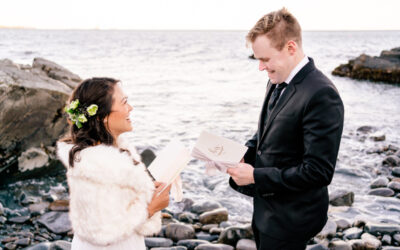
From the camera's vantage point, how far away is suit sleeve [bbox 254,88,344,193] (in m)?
2.14

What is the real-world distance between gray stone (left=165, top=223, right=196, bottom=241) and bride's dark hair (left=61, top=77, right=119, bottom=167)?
122 inches

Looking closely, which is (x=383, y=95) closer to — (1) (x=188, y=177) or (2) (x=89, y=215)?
(1) (x=188, y=177)

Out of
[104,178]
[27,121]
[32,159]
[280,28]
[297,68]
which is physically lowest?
[32,159]

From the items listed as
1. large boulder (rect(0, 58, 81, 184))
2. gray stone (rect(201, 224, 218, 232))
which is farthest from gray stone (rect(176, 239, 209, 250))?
large boulder (rect(0, 58, 81, 184))

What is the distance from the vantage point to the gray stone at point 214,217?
18.9 feet

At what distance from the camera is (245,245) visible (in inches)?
185

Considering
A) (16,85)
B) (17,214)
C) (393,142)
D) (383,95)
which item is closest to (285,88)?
(17,214)

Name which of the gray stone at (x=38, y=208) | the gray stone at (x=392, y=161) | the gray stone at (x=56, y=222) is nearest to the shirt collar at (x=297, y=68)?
the gray stone at (x=56, y=222)

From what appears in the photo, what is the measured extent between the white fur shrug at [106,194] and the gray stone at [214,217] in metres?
3.55

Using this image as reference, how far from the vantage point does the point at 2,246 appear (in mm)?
4809

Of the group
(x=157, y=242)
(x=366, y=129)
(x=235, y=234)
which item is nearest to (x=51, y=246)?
(x=157, y=242)

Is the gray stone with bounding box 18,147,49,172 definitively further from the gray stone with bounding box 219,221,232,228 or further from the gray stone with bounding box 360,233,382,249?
the gray stone with bounding box 360,233,382,249

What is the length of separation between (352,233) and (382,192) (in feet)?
7.63

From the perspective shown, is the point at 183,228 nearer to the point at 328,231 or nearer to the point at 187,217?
the point at 187,217
